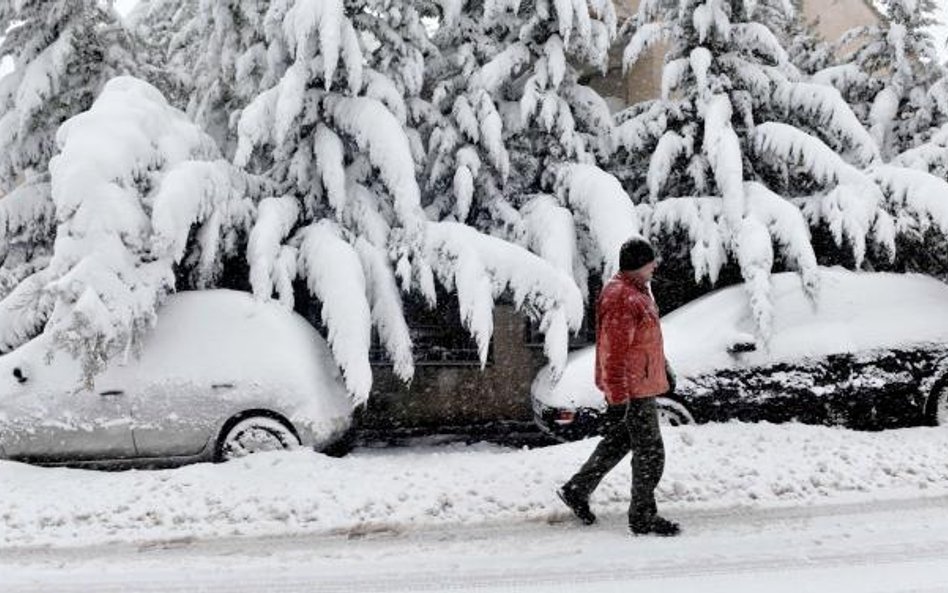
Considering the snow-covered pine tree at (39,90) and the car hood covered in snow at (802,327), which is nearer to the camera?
the car hood covered in snow at (802,327)

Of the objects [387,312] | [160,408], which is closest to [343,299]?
[387,312]

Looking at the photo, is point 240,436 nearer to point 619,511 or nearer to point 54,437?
point 54,437

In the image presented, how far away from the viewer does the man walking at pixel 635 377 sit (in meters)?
4.63

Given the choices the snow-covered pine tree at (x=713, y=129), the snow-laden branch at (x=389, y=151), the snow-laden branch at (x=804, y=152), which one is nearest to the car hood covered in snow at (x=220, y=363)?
the snow-laden branch at (x=389, y=151)

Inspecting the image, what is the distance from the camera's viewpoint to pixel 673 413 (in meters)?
7.40

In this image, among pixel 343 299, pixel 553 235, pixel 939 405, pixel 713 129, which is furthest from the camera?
pixel 713 129

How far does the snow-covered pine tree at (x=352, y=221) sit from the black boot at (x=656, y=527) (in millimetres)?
3012

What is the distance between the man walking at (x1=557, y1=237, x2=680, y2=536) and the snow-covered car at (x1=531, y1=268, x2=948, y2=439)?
8.12 feet

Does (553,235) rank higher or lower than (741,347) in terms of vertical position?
higher

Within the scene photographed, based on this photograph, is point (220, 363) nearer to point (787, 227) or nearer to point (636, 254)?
point (636, 254)

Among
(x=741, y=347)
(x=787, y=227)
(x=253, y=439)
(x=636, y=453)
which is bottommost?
(x=636, y=453)

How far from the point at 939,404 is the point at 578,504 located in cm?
435

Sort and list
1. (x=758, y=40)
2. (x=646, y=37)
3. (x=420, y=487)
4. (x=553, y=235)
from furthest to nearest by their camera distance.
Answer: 1. (x=646, y=37)
2. (x=758, y=40)
3. (x=553, y=235)
4. (x=420, y=487)

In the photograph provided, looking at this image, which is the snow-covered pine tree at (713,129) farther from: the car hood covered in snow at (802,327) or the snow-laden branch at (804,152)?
the car hood covered in snow at (802,327)
